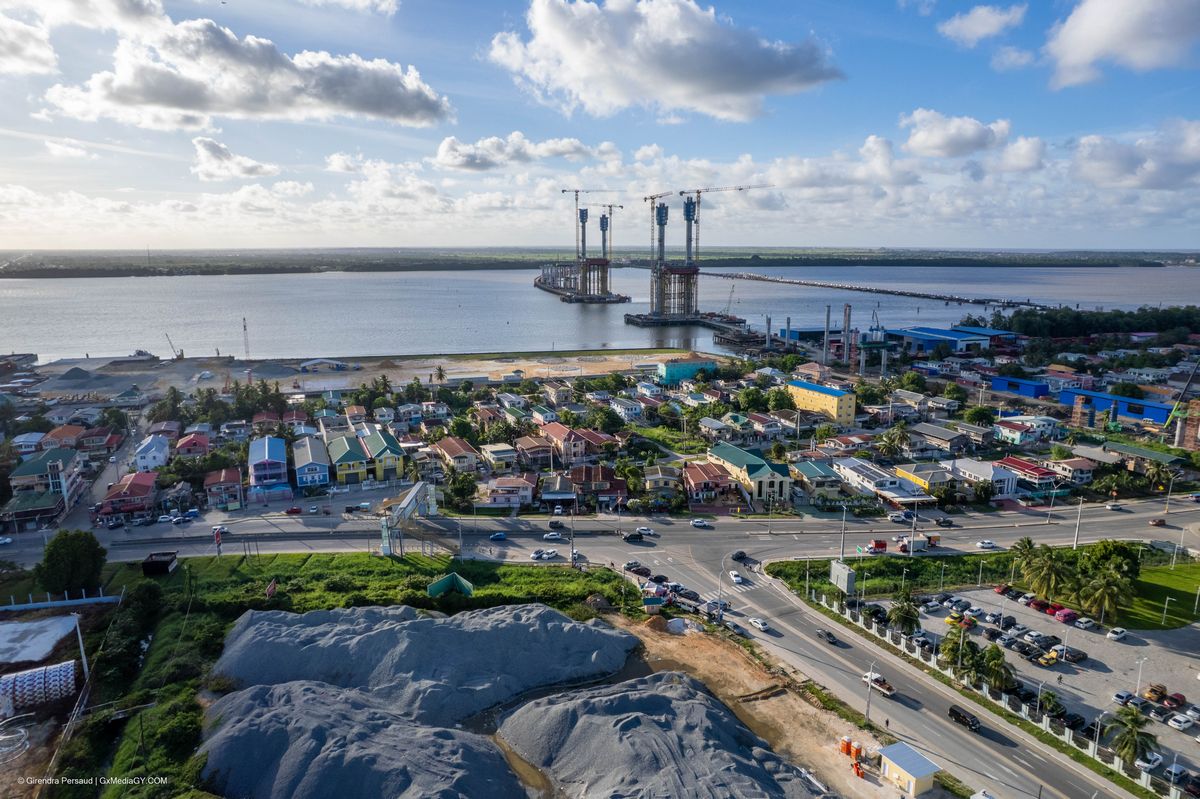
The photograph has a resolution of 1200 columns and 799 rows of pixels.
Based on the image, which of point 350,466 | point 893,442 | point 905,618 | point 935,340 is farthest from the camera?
point 935,340

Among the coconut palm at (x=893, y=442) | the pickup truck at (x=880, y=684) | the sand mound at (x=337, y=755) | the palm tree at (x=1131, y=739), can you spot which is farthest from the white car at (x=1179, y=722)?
the coconut palm at (x=893, y=442)

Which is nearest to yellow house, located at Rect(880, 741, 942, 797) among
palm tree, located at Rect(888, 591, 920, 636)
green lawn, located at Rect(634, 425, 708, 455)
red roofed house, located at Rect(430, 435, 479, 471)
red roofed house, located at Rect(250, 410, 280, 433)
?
palm tree, located at Rect(888, 591, 920, 636)

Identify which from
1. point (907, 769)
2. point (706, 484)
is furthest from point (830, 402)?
point (907, 769)

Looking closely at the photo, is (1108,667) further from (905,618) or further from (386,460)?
(386,460)

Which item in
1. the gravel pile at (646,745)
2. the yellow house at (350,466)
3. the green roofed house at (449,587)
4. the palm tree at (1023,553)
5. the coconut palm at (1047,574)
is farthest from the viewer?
the yellow house at (350,466)

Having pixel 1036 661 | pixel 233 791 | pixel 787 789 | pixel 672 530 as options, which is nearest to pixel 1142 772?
pixel 1036 661

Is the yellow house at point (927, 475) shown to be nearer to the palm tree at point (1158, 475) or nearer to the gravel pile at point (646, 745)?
the palm tree at point (1158, 475)
